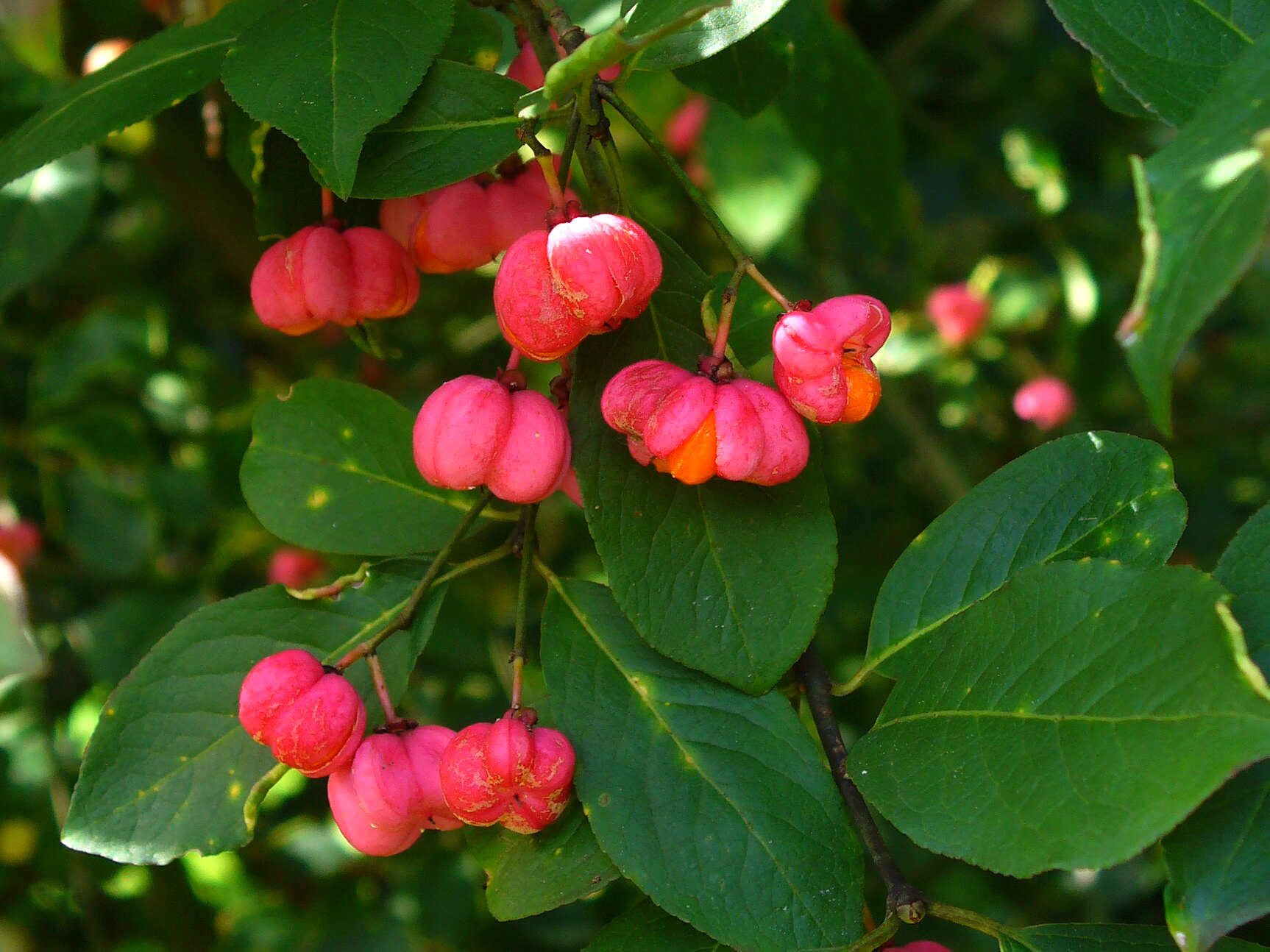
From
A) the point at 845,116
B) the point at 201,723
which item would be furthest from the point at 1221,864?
the point at 845,116

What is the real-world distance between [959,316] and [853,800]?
1729mm

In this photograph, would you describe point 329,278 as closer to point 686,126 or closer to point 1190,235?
point 1190,235

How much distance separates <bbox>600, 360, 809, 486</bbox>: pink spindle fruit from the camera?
0.75 m

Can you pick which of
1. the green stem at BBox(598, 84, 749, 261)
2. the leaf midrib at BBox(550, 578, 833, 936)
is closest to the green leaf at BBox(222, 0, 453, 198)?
the green stem at BBox(598, 84, 749, 261)

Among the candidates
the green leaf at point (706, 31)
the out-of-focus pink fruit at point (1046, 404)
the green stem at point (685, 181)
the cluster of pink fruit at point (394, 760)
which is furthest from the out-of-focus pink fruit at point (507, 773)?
the out-of-focus pink fruit at point (1046, 404)

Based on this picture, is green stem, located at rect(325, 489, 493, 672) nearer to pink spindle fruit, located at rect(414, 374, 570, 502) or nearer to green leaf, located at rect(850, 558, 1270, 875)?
pink spindle fruit, located at rect(414, 374, 570, 502)

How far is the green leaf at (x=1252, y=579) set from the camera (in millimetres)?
714

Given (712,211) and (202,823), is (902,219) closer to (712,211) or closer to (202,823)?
(712,211)

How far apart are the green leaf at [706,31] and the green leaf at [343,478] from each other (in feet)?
1.23

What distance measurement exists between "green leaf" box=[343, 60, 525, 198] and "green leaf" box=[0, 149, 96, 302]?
26.9 inches

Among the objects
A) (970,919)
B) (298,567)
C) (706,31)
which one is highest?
(706,31)

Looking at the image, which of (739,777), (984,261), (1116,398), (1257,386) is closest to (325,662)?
(739,777)

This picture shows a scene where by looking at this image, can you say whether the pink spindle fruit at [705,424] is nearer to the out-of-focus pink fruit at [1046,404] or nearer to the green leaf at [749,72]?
the green leaf at [749,72]

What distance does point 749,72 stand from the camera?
1.11m
